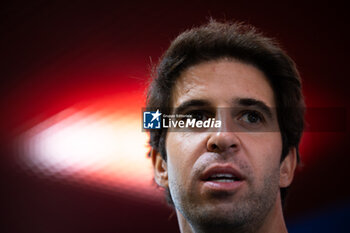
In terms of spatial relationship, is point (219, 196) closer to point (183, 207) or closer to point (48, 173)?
point (183, 207)

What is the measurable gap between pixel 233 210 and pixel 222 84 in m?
0.42

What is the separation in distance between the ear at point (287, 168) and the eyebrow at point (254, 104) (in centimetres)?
23

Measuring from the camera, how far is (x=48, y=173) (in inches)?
77.3

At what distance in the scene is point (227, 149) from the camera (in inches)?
38.5

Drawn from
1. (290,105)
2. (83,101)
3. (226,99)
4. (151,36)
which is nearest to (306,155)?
(290,105)

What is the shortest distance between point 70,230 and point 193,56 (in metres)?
1.24

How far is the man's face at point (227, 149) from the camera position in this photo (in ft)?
3.15

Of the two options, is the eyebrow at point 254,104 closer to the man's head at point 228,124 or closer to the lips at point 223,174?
the man's head at point 228,124

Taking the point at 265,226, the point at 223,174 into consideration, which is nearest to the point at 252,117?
the point at 223,174

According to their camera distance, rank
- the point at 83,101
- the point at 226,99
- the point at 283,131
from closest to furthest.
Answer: the point at 226,99 < the point at 283,131 < the point at 83,101

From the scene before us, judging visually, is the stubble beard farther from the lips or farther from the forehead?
the forehead

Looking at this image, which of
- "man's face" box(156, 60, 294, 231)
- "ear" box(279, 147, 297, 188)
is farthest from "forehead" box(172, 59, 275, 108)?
"ear" box(279, 147, 297, 188)

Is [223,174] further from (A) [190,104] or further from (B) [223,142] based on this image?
(A) [190,104]

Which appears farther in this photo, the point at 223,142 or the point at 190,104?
the point at 190,104
